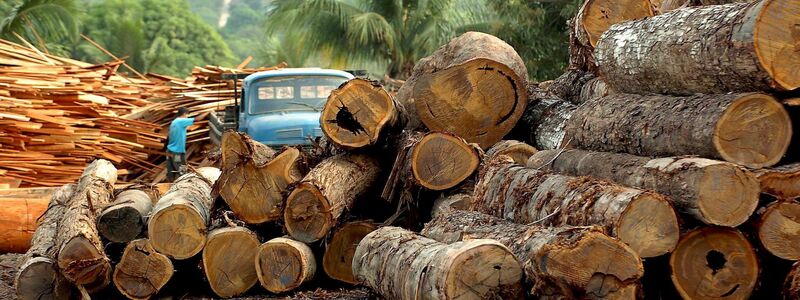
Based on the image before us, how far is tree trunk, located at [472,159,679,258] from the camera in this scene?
24.0 ft

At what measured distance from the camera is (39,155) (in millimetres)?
18359

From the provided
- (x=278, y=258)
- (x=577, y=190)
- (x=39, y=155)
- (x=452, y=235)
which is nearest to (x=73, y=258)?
(x=278, y=258)

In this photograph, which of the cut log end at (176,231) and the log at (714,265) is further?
the cut log end at (176,231)

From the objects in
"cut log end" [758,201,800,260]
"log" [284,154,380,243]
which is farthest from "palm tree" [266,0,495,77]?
"cut log end" [758,201,800,260]

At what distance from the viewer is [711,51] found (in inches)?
318

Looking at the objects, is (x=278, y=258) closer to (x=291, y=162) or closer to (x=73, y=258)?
(x=291, y=162)

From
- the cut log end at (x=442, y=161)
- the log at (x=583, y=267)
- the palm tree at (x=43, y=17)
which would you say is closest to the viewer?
the log at (x=583, y=267)

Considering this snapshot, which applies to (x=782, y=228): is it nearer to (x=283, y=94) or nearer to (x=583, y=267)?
(x=583, y=267)

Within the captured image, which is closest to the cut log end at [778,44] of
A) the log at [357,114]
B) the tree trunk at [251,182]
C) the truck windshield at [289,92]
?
the log at [357,114]

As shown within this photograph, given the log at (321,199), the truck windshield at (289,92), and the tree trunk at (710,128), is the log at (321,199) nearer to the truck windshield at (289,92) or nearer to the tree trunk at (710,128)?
the tree trunk at (710,128)

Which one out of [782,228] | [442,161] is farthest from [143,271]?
[782,228]

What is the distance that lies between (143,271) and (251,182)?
1.31m

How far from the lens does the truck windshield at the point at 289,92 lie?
17.2m

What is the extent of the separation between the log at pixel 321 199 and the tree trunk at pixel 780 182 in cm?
421
